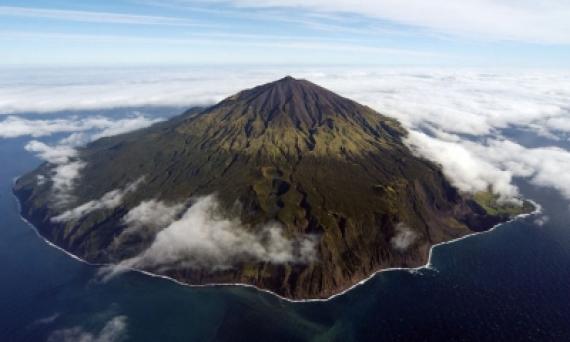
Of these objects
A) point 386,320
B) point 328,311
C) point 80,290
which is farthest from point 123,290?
point 386,320

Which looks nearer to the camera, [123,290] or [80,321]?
[80,321]

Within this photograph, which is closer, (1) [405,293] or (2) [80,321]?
(2) [80,321]

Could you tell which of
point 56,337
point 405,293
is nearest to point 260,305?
point 405,293

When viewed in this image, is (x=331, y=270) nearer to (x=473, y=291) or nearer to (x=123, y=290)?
(x=473, y=291)

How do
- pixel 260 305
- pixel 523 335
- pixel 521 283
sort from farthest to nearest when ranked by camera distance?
pixel 521 283 < pixel 260 305 < pixel 523 335

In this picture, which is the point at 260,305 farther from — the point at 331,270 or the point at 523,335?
the point at 523,335

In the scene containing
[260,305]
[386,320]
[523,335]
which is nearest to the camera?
[523,335]

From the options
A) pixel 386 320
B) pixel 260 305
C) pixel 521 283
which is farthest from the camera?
pixel 521 283

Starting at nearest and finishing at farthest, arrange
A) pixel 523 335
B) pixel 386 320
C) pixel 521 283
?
pixel 523 335 < pixel 386 320 < pixel 521 283

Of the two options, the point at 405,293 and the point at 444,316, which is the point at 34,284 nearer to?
the point at 405,293
